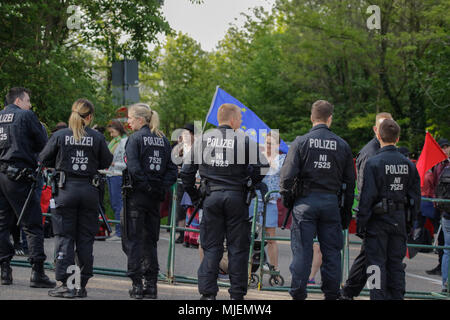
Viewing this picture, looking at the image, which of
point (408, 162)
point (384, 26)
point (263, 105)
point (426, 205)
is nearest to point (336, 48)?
point (384, 26)

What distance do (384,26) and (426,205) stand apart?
1111 cm

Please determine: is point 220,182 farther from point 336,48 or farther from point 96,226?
point 336,48

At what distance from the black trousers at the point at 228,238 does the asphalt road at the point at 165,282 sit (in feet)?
2.89

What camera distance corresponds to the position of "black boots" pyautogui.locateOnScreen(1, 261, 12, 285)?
296 inches

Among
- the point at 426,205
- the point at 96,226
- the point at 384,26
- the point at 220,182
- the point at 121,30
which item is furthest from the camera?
the point at 384,26

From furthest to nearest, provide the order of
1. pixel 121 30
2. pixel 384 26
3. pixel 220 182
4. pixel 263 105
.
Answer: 1. pixel 263 105
2. pixel 384 26
3. pixel 121 30
4. pixel 220 182

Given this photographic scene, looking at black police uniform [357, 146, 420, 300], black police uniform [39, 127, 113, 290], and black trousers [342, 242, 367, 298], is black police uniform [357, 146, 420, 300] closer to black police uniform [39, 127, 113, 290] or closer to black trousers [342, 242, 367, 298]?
black trousers [342, 242, 367, 298]

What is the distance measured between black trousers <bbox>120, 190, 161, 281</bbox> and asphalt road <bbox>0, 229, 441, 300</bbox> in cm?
33

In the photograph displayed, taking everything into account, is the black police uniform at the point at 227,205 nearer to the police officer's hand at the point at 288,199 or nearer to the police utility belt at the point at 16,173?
the police officer's hand at the point at 288,199

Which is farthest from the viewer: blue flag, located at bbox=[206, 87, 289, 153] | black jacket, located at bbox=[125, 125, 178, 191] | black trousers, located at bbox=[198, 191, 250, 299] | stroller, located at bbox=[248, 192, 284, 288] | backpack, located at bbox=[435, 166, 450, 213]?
blue flag, located at bbox=[206, 87, 289, 153]

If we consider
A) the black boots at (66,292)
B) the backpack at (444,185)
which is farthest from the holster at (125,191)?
the backpack at (444,185)

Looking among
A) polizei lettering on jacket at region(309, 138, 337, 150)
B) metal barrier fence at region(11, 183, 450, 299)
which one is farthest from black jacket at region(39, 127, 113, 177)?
polizei lettering on jacket at region(309, 138, 337, 150)

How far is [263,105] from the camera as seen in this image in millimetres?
33188

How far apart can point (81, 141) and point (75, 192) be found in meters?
0.52
